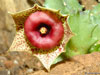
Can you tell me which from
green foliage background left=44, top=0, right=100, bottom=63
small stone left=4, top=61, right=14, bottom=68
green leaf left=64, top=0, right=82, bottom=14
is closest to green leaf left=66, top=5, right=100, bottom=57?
green foliage background left=44, top=0, right=100, bottom=63

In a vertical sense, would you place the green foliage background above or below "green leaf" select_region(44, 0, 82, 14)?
below

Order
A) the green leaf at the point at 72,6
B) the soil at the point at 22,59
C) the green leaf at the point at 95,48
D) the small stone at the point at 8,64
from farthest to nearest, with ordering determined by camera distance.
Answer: the small stone at the point at 8,64, the green leaf at the point at 72,6, the green leaf at the point at 95,48, the soil at the point at 22,59

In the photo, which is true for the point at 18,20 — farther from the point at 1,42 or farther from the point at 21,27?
the point at 1,42

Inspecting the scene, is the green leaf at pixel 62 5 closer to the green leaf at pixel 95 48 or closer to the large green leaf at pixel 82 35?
the large green leaf at pixel 82 35

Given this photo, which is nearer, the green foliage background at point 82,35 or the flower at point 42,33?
the flower at point 42,33

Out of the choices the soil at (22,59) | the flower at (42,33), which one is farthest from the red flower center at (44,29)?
the soil at (22,59)

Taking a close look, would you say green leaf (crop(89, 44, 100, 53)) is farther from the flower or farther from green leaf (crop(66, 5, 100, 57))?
the flower

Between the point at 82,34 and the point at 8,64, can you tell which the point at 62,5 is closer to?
the point at 82,34
